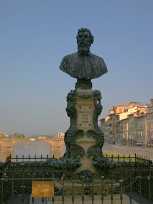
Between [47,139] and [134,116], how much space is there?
3340 centimetres

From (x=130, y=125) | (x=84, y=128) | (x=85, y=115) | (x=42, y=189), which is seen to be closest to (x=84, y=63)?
(x=85, y=115)

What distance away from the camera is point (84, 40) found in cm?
1095

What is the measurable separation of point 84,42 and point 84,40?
7 centimetres

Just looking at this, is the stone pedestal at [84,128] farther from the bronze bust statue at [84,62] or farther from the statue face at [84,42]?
the statue face at [84,42]

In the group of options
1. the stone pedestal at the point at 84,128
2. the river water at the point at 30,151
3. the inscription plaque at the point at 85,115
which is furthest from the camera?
the river water at the point at 30,151

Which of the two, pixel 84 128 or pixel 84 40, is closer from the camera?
pixel 84 128

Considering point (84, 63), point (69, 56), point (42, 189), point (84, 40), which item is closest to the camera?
point (42, 189)

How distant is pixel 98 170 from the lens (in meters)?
10.5

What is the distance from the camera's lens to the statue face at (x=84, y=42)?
431 inches

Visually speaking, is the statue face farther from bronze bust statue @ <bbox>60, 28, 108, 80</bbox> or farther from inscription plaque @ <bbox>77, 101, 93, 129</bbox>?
inscription plaque @ <bbox>77, 101, 93, 129</bbox>

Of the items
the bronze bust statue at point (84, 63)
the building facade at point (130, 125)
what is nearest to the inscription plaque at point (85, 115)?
the bronze bust statue at point (84, 63)

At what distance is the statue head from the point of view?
10.9m

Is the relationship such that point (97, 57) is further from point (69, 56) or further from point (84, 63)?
point (69, 56)

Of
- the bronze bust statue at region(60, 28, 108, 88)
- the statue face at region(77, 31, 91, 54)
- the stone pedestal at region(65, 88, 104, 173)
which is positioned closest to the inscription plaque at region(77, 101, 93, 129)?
the stone pedestal at region(65, 88, 104, 173)
